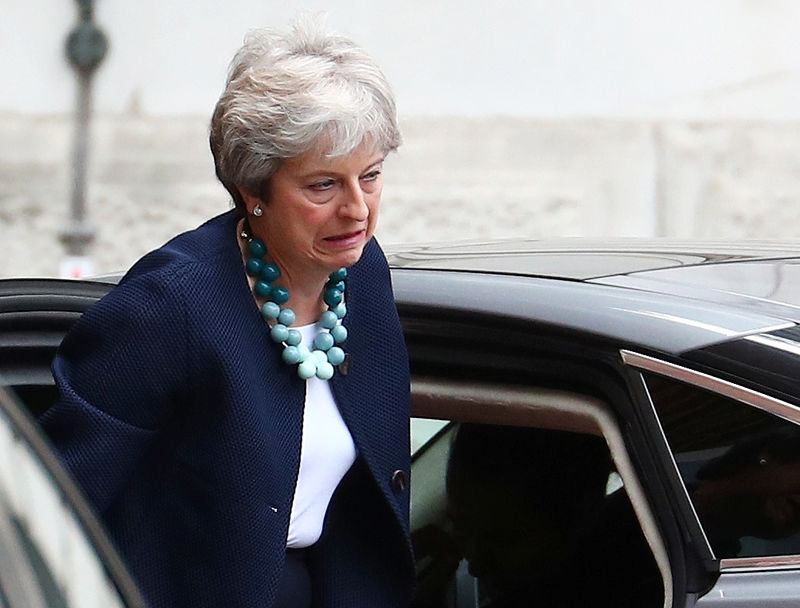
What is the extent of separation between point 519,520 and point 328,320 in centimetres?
85

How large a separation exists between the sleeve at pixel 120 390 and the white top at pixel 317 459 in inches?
8.6

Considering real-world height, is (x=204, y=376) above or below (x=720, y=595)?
above

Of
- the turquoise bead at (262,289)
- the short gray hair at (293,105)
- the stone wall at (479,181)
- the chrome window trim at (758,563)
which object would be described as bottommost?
the stone wall at (479,181)

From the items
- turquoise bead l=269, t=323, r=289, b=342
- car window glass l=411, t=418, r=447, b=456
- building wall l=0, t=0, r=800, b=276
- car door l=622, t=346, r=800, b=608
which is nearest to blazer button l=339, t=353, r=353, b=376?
turquoise bead l=269, t=323, r=289, b=342


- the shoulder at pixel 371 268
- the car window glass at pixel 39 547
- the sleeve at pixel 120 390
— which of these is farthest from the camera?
the shoulder at pixel 371 268

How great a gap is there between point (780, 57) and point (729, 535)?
5813mm

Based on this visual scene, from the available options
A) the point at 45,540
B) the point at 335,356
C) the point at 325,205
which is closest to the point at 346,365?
the point at 335,356

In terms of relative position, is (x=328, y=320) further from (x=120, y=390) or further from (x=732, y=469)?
(x=732, y=469)

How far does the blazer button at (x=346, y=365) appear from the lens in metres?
2.11

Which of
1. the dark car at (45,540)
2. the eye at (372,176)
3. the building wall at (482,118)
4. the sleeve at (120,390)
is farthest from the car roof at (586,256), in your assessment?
the building wall at (482,118)

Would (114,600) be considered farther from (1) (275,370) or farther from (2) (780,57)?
(2) (780,57)

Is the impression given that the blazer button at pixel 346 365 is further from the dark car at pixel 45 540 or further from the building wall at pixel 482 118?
the building wall at pixel 482 118

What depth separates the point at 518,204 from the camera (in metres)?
7.39

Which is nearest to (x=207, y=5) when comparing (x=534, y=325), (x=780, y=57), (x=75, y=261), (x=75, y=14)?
(x=75, y=14)
